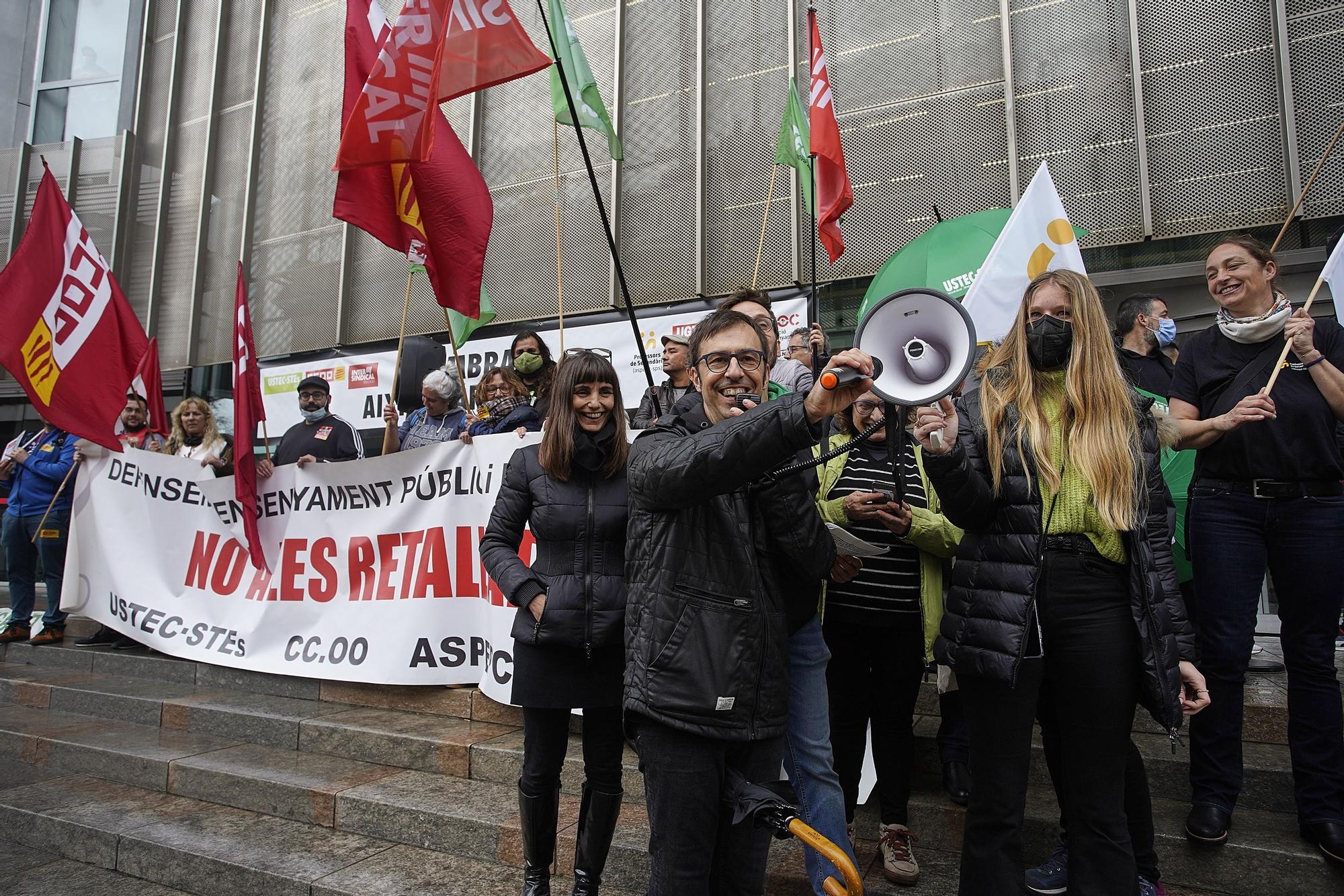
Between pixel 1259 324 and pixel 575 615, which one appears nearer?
pixel 575 615

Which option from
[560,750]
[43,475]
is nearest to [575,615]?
[560,750]

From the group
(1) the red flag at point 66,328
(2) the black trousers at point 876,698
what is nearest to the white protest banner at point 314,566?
(1) the red flag at point 66,328

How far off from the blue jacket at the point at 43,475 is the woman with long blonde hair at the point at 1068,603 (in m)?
7.11

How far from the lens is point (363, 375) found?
985 centimetres

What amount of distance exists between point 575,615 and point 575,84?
11.9ft

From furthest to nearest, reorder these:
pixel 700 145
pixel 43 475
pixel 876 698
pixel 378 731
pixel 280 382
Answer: pixel 280 382 → pixel 700 145 → pixel 43 475 → pixel 378 731 → pixel 876 698

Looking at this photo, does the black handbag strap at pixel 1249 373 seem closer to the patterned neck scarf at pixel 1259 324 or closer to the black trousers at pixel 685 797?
the patterned neck scarf at pixel 1259 324

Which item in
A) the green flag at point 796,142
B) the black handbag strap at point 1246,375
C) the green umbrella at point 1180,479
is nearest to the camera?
the black handbag strap at point 1246,375

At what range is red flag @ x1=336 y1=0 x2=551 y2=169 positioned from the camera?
13.4ft

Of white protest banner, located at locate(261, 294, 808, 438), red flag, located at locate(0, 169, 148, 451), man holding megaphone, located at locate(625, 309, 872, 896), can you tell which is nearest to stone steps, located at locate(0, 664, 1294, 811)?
red flag, located at locate(0, 169, 148, 451)

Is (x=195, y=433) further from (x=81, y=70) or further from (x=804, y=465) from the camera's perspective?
(x=81, y=70)

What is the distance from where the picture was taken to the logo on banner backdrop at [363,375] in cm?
978

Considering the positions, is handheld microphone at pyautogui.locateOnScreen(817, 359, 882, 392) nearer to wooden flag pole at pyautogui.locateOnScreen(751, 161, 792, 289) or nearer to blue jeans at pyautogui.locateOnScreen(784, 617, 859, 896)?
blue jeans at pyautogui.locateOnScreen(784, 617, 859, 896)

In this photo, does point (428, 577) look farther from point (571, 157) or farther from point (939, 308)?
point (571, 157)
